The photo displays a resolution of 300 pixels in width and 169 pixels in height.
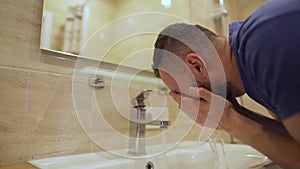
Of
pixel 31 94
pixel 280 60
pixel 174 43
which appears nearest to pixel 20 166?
pixel 31 94

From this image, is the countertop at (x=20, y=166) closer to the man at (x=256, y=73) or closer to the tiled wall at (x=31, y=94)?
the tiled wall at (x=31, y=94)

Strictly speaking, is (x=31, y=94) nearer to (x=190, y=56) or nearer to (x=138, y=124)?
(x=138, y=124)

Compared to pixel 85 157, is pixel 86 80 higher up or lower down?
higher up

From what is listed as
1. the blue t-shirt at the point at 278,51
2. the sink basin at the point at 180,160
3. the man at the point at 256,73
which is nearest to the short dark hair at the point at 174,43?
the man at the point at 256,73

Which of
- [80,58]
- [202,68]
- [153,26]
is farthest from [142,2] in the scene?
[202,68]

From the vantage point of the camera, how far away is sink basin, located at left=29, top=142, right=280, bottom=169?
62cm

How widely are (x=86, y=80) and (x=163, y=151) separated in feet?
1.08

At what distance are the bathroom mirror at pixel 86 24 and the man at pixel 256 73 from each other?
226mm

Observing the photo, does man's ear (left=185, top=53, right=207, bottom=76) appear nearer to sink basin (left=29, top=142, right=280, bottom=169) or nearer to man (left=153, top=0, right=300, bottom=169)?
man (left=153, top=0, right=300, bottom=169)

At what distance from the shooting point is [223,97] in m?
0.54

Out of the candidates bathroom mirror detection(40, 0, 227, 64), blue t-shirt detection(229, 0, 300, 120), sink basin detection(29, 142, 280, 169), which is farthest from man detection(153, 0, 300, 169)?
bathroom mirror detection(40, 0, 227, 64)

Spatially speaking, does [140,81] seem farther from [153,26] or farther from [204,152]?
[204,152]

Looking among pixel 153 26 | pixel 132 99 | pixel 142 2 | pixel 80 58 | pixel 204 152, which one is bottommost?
pixel 204 152

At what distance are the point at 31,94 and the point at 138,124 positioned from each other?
0.31 metres
